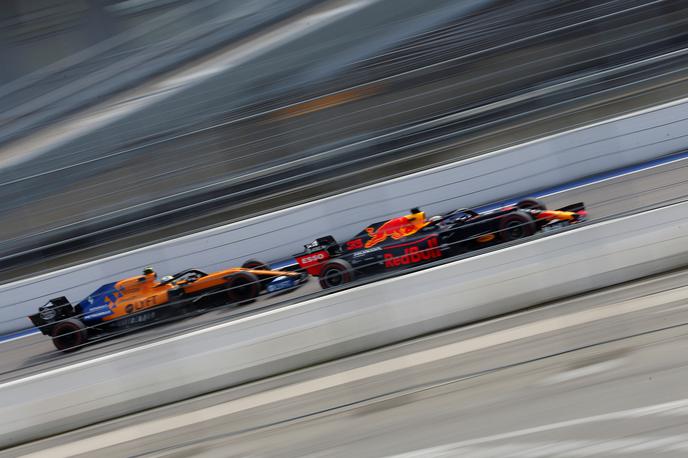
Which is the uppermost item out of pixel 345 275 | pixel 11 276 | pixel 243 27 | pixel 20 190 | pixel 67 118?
pixel 243 27

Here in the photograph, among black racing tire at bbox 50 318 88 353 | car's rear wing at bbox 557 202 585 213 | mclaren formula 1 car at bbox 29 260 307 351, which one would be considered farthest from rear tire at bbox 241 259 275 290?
car's rear wing at bbox 557 202 585 213

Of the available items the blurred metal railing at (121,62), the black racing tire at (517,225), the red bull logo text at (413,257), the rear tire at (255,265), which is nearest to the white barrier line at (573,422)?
the red bull logo text at (413,257)

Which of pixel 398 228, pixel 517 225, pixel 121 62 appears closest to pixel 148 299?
pixel 398 228

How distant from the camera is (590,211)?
3109mm

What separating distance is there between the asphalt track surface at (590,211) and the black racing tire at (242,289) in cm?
11

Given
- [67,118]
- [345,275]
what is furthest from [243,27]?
[345,275]

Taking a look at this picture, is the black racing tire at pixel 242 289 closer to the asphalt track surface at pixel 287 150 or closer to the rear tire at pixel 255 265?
the rear tire at pixel 255 265

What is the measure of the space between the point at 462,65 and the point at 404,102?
71cm

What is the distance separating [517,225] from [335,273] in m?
0.89

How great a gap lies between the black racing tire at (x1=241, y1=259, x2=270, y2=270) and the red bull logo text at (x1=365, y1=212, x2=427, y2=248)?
790 mm

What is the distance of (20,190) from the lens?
3.41 meters

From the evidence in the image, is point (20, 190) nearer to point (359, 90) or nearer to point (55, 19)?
point (359, 90)

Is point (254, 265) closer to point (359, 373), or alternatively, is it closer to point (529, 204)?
point (359, 373)

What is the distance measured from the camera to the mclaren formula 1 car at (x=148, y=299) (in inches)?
118
